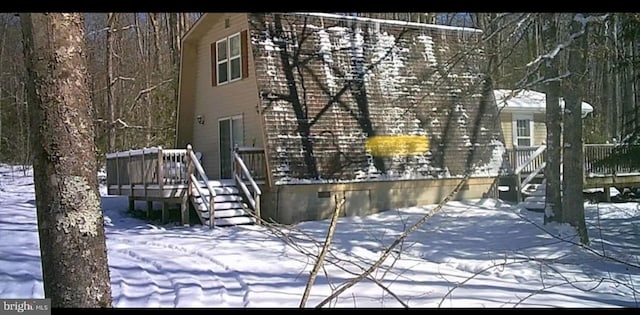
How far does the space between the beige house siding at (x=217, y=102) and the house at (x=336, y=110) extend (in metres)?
0.03

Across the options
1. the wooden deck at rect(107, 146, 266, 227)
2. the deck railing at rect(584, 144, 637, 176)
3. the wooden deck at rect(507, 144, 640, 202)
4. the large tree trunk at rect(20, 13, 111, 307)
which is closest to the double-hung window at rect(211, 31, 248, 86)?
the wooden deck at rect(107, 146, 266, 227)

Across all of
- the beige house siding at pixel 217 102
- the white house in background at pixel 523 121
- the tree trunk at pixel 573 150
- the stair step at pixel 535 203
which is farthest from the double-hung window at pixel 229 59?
the white house in background at pixel 523 121

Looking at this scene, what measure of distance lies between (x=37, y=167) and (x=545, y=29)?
1046cm

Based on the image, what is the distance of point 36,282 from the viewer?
6.96 metres

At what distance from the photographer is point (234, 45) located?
15.5 meters

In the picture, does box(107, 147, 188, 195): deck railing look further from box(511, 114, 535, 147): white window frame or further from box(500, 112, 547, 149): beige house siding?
box(511, 114, 535, 147): white window frame

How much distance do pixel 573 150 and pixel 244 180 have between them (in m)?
6.66

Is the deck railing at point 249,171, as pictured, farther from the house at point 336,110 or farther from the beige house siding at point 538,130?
the beige house siding at point 538,130

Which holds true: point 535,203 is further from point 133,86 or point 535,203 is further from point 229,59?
point 133,86

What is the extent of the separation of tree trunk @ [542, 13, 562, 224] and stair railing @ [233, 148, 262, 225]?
220 inches

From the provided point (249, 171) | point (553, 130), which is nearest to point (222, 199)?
point (249, 171)

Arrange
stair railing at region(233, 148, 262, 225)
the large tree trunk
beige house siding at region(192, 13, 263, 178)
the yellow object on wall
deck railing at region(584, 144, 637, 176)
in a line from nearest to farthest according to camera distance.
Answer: the large tree trunk, stair railing at region(233, 148, 262, 225), beige house siding at region(192, 13, 263, 178), the yellow object on wall, deck railing at region(584, 144, 637, 176)

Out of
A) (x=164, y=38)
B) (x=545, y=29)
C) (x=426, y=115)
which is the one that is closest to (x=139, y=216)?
(x=426, y=115)

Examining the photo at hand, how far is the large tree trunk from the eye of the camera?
2.43 metres
